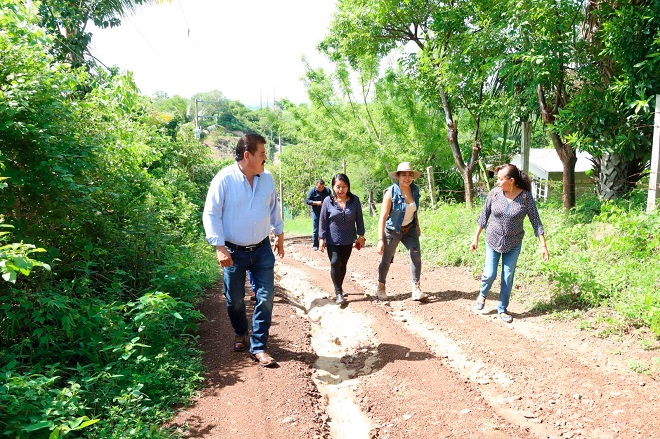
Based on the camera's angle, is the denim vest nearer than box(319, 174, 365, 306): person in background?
Yes

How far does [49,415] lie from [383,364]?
8.95 feet

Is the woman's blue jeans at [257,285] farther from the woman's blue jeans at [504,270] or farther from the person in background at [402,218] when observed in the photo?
the woman's blue jeans at [504,270]

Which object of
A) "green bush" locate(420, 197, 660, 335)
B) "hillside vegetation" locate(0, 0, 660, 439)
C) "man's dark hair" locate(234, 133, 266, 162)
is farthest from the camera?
"green bush" locate(420, 197, 660, 335)

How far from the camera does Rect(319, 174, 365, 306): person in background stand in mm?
6227

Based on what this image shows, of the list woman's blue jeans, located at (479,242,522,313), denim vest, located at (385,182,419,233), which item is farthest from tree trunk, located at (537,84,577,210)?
woman's blue jeans, located at (479,242,522,313)

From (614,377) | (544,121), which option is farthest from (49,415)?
(544,121)

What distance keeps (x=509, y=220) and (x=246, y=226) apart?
2960mm

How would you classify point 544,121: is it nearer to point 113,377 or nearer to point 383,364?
point 383,364

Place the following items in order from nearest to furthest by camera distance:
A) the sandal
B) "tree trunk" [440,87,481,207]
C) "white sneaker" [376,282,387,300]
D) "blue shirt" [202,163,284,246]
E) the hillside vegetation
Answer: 1. the hillside vegetation
2. "blue shirt" [202,163,284,246]
3. the sandal
4. "white sneaker" [376,282,387,300]
5. "tree trunk" [440,87,481,207]

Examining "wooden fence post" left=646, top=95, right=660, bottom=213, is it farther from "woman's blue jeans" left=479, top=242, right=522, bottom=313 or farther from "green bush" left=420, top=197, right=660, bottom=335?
"woman's blue jeans" left=479, top=242, right=522, bottom=313

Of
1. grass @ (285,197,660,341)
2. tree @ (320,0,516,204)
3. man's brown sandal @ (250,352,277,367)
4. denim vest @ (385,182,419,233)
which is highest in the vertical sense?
tree @ (320,0,516,204)

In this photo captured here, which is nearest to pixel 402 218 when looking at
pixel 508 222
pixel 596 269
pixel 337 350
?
pixel 508 222

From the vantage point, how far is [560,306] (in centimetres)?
555

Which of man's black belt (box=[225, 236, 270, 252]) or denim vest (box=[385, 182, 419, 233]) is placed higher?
denim vest (box=[385, 182, 419, 233])
